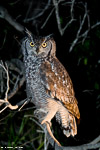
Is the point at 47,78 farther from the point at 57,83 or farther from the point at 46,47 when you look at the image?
the point at 46,47

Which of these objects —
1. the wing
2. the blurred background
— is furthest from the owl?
the blurred background

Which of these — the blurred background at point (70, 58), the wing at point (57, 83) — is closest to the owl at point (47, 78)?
the wing at point (57, 83)

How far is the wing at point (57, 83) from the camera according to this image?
7.23 feet

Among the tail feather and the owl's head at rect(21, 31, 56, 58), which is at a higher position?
the owl's head at rect(21, 31, 56, 58)

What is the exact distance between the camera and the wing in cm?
220

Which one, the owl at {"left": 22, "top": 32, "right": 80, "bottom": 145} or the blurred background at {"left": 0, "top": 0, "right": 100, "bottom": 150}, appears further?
the blurred background at {"left": 0, "top": 0, "right": 100, "bottom": 150}

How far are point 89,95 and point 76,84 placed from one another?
27 cm

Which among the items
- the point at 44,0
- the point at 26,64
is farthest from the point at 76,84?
the point at 44,0

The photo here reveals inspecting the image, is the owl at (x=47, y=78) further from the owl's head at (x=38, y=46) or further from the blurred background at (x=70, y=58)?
the blurred background at (x=70, y=58)

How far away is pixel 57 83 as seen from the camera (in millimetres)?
2232

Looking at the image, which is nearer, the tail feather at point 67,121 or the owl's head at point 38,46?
the owl's head at point 38,46

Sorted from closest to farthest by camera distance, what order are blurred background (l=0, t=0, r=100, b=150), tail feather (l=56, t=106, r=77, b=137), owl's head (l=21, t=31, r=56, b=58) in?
owl's head (l=21, t=31, r=56, b=58) → tail feather (l=56, t=106, r=77, b=137) → blurred background (l=0, t=0, r=100, b=150)

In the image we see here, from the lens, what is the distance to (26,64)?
2266 millimetres

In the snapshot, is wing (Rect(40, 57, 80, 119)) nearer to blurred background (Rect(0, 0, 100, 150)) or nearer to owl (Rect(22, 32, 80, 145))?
owl (Rect(22, 32, 80, 145))
